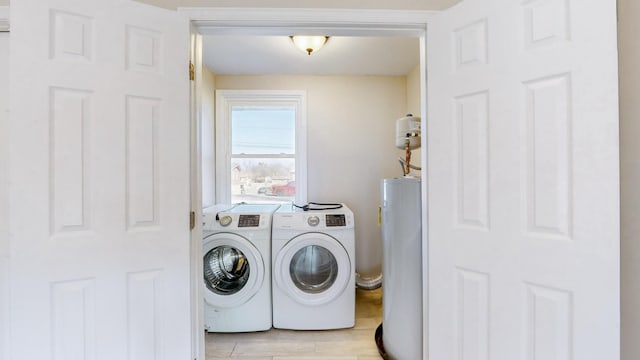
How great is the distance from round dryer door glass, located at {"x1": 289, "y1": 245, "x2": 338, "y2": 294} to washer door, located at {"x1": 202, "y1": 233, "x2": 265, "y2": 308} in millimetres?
277

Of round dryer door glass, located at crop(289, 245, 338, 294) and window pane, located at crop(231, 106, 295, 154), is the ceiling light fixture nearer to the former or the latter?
window pane, located at crop(231, 106, 295, 154)

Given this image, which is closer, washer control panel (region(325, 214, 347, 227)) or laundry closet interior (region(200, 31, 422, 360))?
washer control panel (region(325, 214, 347, 227))

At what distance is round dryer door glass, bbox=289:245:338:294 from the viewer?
2.14m

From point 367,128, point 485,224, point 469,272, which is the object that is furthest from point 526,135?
point 367,128

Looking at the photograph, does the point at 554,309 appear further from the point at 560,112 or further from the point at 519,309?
the point at 560,112

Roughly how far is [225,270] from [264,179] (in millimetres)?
1124

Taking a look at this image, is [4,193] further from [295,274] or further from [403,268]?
[403,268]

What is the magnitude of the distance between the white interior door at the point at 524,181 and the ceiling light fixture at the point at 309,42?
3.53ft

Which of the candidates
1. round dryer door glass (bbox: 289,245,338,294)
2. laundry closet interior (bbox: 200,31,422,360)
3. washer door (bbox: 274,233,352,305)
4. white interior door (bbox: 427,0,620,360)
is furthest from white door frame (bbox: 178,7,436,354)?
laundry closet interior (bbox: 200,31,422,360)

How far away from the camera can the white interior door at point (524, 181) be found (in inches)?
34.2

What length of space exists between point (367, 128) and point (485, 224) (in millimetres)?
2050

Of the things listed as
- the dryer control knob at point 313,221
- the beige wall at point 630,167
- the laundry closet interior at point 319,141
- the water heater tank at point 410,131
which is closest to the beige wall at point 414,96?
the laundry closet interior at point 319,141

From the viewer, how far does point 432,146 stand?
1.25 m

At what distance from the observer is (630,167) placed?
Result: 953 mm
